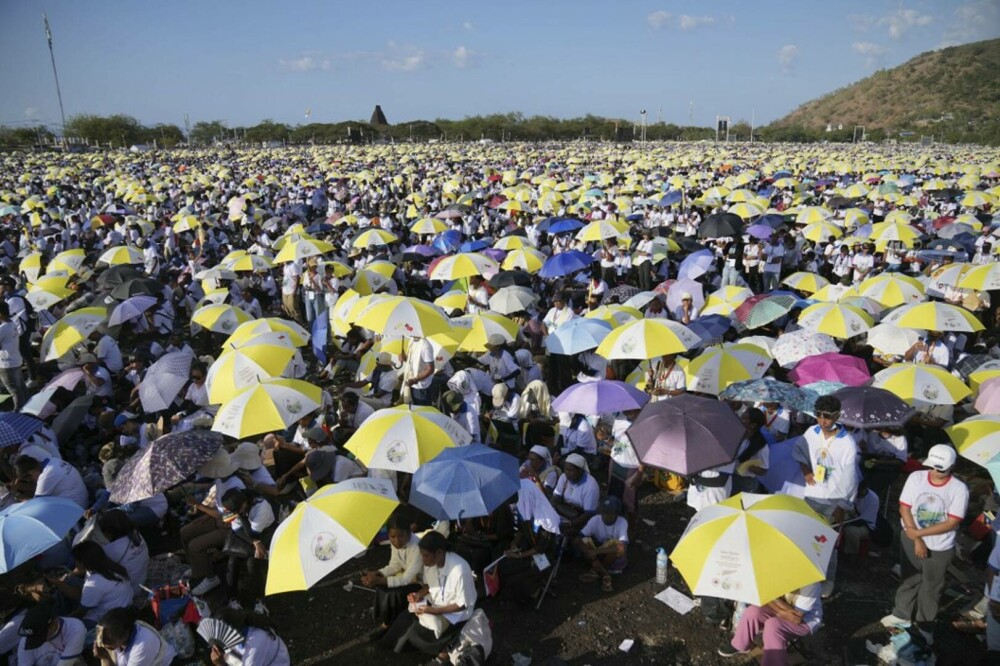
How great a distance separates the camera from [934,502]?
4.23 metres

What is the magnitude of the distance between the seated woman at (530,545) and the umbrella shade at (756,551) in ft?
4.97

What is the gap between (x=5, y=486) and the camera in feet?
18.4

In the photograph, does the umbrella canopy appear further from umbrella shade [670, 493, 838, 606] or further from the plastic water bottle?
umbrella shade [670, 493, 838, 606]

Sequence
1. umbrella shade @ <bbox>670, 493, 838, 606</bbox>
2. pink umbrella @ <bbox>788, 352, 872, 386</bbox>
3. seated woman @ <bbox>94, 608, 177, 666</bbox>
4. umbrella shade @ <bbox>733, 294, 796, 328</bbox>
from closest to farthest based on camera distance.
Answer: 1. umbrella shade @ <bbox>670, 493, 838, 606</bbox>
2. seated woman @ <bbox>94, 608, 177, 666</bbox>
3. pink umbrella @ <bbox>788, 352, 872, 386</bbox>
4. umbrella shade @ <bbox>733, 294, 796, 328</bbox>

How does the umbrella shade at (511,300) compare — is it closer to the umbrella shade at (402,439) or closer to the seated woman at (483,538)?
the umbrella shade at (402,439)

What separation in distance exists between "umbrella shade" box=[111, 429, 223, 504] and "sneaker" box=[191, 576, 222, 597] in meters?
1.04

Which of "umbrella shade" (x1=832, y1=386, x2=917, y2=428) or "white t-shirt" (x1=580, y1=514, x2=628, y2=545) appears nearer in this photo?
"umbrella shade" (x1=832, y1=386, x2=917, y2=428)

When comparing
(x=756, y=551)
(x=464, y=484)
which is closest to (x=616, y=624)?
(x=464, y=484)

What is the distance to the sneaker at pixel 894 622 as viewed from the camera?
15.1 feet

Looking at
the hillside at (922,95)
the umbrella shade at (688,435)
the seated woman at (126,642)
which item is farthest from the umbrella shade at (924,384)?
the hillside at (922,95)

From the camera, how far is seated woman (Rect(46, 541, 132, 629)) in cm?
442

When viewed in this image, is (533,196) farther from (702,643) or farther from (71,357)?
(702,643)

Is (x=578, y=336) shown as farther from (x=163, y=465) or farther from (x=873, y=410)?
(x=163, y=465)

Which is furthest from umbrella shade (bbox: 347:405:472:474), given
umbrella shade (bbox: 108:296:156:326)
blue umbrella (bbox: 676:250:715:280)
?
blue umbrella (bbox: 676:250:715:280)
